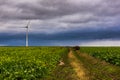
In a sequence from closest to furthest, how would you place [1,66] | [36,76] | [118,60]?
1. [36,76]
2. [1,66]
3. [118,60]

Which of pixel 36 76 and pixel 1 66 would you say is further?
pixel 1 66

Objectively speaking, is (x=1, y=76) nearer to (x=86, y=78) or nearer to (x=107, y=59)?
(x=86, y=78)

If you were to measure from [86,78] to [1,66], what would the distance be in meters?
7.50

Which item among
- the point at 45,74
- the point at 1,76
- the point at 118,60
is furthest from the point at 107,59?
the point at 1,76

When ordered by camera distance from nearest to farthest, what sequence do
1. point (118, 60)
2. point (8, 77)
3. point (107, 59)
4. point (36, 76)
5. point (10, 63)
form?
point (8, 77), point (36, 76), point (10, 63), point (118, 60), point (107, 59)

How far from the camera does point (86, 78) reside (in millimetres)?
24719

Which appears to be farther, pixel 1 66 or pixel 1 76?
pixel 1 66

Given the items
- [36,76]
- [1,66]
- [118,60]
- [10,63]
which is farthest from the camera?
[118,60]

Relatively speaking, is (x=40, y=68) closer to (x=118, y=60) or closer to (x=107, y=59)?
(x=118, y=60)

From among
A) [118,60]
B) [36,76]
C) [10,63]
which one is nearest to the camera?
[36,76]

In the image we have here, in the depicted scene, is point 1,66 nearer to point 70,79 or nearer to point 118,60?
point 70,79

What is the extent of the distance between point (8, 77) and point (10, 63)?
22.8 ft

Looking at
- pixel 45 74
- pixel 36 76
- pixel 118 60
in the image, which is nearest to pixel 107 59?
pixel 118 60

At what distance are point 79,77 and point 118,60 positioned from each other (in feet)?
50.6
